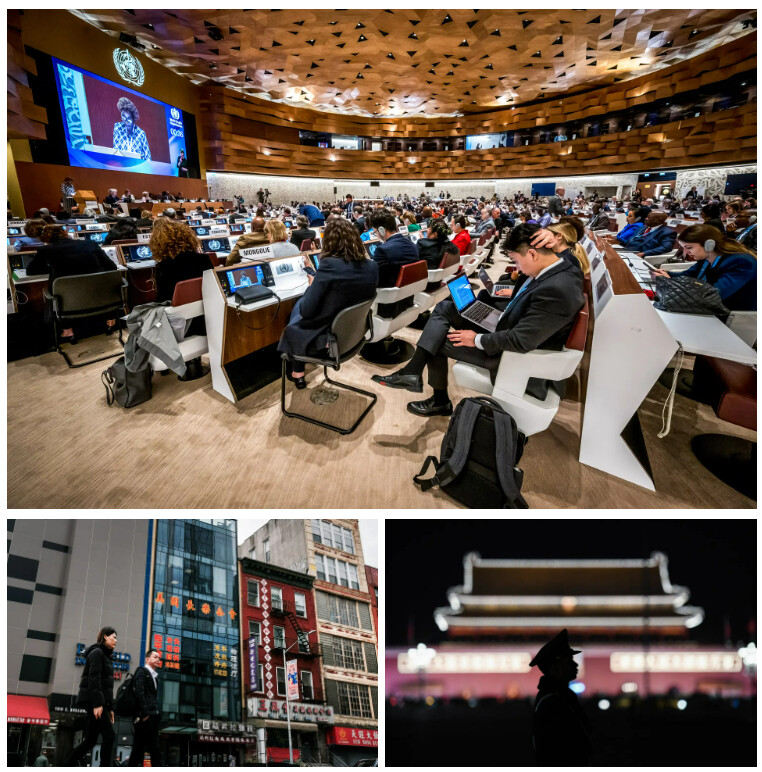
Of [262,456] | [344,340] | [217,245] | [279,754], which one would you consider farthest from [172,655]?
[217,245]

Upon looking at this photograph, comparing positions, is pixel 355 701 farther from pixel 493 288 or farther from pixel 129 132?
pixel 129 132

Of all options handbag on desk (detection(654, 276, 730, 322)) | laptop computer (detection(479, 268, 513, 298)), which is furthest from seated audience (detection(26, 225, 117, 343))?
handbag on desk (detection(654, 276, 730, 322))

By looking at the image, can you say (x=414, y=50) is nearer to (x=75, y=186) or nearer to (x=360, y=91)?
(x=360, y=91)

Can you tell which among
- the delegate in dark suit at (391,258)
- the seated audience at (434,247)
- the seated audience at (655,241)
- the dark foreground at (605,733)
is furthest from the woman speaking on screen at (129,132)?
the dark foreground at (605,733)

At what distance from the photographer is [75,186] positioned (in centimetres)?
1239

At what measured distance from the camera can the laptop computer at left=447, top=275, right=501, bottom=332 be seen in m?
2.44

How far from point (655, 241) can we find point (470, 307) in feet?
16.3

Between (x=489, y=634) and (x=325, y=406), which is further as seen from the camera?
(x=325, y=406)

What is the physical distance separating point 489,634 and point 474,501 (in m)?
0.60

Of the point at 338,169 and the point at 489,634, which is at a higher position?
the point at 338,169

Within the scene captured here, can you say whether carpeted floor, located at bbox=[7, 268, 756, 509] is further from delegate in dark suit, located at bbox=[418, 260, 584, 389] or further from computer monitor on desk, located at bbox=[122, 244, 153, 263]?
computer monitor on desk, located at bbox=[122, 244, 153, 263]

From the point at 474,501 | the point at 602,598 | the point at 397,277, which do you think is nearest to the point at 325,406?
the point at 397,277

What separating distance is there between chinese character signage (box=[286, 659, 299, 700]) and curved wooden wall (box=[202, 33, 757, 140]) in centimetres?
1909

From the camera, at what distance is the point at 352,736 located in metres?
1.70
